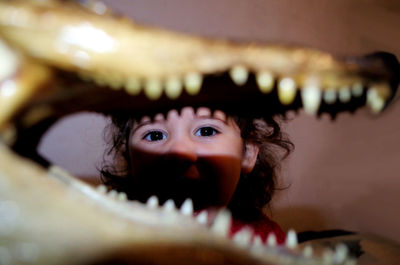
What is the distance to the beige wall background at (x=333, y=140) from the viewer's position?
156 cm

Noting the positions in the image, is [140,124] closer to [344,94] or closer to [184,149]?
[184,149]

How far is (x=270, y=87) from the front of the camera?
51 cm

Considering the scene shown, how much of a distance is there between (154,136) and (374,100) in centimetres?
59

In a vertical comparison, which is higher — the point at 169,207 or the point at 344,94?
the point at 344,94

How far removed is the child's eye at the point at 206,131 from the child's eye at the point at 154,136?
3.3 inches

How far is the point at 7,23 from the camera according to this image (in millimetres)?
426

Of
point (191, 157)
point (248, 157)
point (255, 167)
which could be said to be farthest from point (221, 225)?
point (255, 167)

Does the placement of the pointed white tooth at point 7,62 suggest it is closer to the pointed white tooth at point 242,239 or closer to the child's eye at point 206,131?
the pointed white tooth at point 242,239

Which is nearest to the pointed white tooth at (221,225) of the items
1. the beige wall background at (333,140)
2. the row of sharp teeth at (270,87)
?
the row of sharp teeth at (270,87)

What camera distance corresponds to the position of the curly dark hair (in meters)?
1.19

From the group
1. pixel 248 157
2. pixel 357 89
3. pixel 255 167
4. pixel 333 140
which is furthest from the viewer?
pixel 333 140

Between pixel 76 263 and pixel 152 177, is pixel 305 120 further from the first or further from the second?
pixel 76 263

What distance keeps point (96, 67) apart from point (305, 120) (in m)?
1.27

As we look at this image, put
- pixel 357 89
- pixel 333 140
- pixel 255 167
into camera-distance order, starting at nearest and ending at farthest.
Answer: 1. pixel 357 89
2. pixel 255 167
3. pixel 333 140
